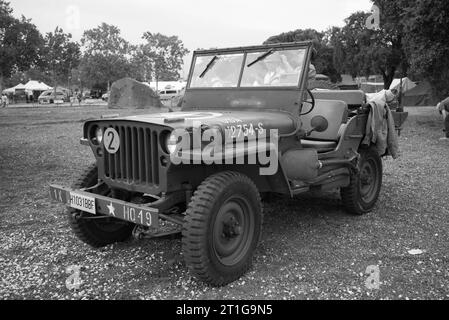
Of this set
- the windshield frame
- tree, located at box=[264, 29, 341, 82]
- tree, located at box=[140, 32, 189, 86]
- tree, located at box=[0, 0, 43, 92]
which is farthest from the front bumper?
tree, located at box=[140, 32, 189, 86]

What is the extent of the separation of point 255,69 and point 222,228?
1989 mm

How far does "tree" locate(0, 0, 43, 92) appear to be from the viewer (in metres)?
27.8

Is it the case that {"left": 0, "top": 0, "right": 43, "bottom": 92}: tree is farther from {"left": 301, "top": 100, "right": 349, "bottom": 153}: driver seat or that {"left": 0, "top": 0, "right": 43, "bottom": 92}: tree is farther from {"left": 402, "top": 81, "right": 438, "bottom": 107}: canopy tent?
{"left": 301, "top": 100, "right": 349, "bottom": 153}: driver seat

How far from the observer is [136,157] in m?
3.86

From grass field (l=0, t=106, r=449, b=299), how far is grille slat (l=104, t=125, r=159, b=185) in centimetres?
84

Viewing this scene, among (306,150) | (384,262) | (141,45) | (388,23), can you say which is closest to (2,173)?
(306,150)

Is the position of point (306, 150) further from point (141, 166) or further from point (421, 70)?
point (421, 70)

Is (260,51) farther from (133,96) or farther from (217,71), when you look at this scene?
(133,96)

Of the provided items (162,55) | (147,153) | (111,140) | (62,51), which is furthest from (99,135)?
(162,55)

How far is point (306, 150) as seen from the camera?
15.3 ft

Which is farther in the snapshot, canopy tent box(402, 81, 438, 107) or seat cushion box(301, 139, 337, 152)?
canopy tent box(402, 81, 438, 107)

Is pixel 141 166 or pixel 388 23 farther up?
pixel 388 23

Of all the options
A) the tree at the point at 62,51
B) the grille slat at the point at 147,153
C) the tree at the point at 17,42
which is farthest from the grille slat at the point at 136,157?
the tree at the point at 62,51

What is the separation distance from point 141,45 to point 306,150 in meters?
50.1
